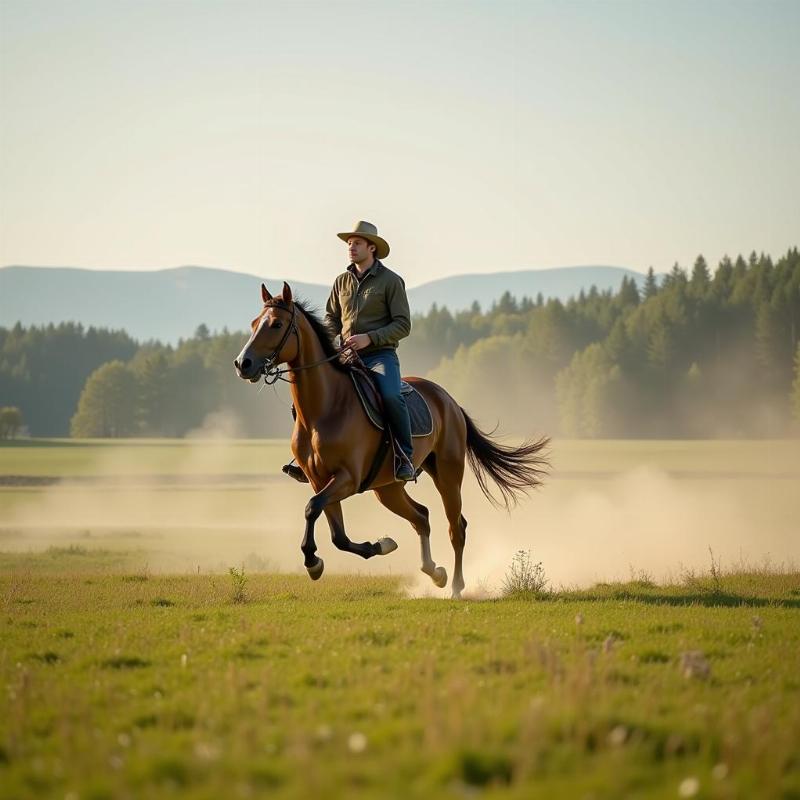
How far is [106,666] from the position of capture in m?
9.30

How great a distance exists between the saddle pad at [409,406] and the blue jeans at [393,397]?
0.48 feet

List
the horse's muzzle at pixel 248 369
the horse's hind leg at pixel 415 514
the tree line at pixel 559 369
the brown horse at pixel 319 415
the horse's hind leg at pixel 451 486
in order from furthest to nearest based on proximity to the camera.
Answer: the tree line at pixel 559 369
the horse's hind leg at pixel 451 486
the horse's hind leg at pixel 415 514
the brown horse at pixel 319 415
the horse's muzzle at pixel 248 369

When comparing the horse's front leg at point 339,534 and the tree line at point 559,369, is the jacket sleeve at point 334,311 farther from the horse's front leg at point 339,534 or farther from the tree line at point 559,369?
the tree line at point 559,369

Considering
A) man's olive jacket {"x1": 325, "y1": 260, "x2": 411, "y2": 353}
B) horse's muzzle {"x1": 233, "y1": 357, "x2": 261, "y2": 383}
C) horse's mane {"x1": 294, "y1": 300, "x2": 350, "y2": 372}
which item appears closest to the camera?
horse's muzzle {"x1": 233, "y1": 357, "x2": 261, "y2": 383}

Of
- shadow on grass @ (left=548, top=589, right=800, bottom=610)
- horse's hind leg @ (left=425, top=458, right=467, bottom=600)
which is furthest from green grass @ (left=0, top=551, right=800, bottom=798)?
horse's hind leg @ (left=425, top=458, right=467, bottom=600)

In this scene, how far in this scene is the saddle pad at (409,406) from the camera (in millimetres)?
14180

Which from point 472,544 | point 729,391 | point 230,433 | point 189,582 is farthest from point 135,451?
point 189,582

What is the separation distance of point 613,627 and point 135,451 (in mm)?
105734

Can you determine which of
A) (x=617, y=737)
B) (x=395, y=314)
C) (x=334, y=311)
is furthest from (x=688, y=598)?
(x=617, y=737)

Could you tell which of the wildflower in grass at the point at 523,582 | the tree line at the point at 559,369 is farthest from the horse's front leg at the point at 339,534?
the tree line at the point at 559,369

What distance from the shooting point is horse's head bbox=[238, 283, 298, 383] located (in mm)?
12805

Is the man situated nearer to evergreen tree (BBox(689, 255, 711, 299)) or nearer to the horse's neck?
the horse's neck

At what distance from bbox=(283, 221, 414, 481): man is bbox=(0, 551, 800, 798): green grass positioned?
2.38 metres

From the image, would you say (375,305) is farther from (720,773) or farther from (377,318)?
(720,773)
